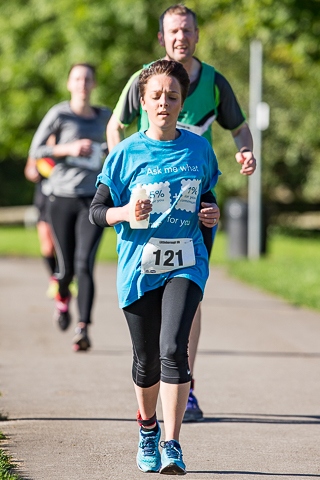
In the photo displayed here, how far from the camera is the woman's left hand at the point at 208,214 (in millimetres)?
5004

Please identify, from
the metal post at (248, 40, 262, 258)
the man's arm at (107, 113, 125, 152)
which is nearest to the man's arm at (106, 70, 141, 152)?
the man's arm at (107, 113, 125, 152)

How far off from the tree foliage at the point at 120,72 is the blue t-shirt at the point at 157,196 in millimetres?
22113

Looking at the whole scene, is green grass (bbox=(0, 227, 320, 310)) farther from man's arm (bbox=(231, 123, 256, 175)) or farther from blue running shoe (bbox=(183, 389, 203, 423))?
blue running shoe (bbox=(183, 389, 203, 423))

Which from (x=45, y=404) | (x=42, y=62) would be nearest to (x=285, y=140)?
(x=42, y=62)

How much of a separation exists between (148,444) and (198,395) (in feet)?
6.77

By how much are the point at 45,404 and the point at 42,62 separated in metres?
28.2

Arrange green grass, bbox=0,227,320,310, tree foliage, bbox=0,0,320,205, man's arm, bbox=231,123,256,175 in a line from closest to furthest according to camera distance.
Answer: man's arm, bbox=231,123,256,175, green grass, bbox=0,227,320,310, tree foliage, bbox=0,0,320,205

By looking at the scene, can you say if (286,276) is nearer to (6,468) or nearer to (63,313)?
(63,313)

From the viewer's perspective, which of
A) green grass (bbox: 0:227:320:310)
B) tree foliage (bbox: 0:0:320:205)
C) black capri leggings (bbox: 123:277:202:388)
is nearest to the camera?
black capri leggings (bbox: 123:277:202:388)

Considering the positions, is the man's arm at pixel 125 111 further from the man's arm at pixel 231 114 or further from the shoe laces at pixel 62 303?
the shoe laces at pixel 62 303

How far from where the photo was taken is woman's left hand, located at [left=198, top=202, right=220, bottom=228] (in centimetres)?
500

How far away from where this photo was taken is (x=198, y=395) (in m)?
7.04

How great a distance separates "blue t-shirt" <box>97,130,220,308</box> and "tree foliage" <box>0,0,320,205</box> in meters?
22.1

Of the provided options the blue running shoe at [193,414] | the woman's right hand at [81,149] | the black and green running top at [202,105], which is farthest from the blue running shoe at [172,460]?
the woman's right hand at [81,149]
